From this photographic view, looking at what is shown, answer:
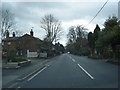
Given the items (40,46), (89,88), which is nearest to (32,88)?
(89,88)

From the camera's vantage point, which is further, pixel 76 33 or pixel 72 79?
pixel 76 33

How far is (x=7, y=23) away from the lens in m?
36.4

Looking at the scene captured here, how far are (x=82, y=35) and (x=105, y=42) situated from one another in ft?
213

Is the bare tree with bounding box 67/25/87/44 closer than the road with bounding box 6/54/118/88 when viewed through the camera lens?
No

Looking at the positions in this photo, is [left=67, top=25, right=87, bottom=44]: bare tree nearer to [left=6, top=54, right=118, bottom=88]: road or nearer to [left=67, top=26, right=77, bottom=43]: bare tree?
[left=67, top=26, right=77, bottom=43]: bare tree

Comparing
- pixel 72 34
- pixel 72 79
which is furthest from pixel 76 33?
pixel 72 79

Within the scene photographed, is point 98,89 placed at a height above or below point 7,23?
below

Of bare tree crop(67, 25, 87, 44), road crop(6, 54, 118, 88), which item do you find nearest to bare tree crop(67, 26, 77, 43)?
bare tree crop(67, 25, 87, 44)

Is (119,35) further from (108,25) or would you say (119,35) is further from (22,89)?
(22,89)

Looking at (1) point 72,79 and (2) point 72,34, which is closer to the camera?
(1) point 72,79

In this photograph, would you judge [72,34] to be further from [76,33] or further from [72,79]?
[72,79]

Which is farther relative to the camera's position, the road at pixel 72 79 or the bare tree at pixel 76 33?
the bare tree at pixel 76 33

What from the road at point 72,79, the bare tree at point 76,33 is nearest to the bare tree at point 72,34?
the bare tree at point 76,33

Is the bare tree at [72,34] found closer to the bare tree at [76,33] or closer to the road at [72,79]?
the bare tree at [76,33]
